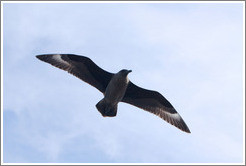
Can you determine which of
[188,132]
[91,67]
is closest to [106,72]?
[91,67]

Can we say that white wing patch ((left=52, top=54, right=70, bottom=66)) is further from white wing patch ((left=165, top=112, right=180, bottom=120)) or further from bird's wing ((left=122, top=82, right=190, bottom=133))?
white wing patch ((left=165, top=112, right=180, bottom=120))

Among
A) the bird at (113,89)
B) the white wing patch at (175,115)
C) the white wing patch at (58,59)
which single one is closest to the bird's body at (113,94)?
the bird at (113,89)

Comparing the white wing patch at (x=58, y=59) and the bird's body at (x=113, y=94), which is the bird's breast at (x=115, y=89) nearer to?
the bird's body at (x=113, y=94)

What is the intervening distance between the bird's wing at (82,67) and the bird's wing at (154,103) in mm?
631

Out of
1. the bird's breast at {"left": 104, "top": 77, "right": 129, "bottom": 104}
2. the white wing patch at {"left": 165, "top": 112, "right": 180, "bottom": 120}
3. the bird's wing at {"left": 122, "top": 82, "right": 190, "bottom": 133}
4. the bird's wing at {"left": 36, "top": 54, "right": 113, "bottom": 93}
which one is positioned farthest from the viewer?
the white wing patch at {"left": 165, "top": 112, "right": 180, "bottom": 120}

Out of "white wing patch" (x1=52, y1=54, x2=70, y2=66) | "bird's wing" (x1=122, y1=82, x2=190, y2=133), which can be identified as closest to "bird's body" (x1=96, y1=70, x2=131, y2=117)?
"bird's wing" (x1=122, y1=82, x2=190, y2=133)

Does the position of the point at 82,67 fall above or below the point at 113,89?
above

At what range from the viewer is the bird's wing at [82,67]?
11.2m

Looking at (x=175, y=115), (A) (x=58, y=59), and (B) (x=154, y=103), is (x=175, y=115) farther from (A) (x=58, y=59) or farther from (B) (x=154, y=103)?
(A) (x=58, y=59)

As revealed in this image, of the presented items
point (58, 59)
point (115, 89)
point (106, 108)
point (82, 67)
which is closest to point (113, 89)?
point (115, 89)

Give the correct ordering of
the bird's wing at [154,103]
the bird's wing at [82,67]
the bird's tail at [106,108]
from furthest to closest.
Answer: the bird's wing at [154,103] → the bird's wing at [82,67] → the bird's tail at [106,108]

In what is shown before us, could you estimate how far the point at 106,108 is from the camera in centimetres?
1098

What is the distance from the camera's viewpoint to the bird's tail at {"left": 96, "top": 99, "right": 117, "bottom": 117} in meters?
11.0

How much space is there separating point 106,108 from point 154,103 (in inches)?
51.5
